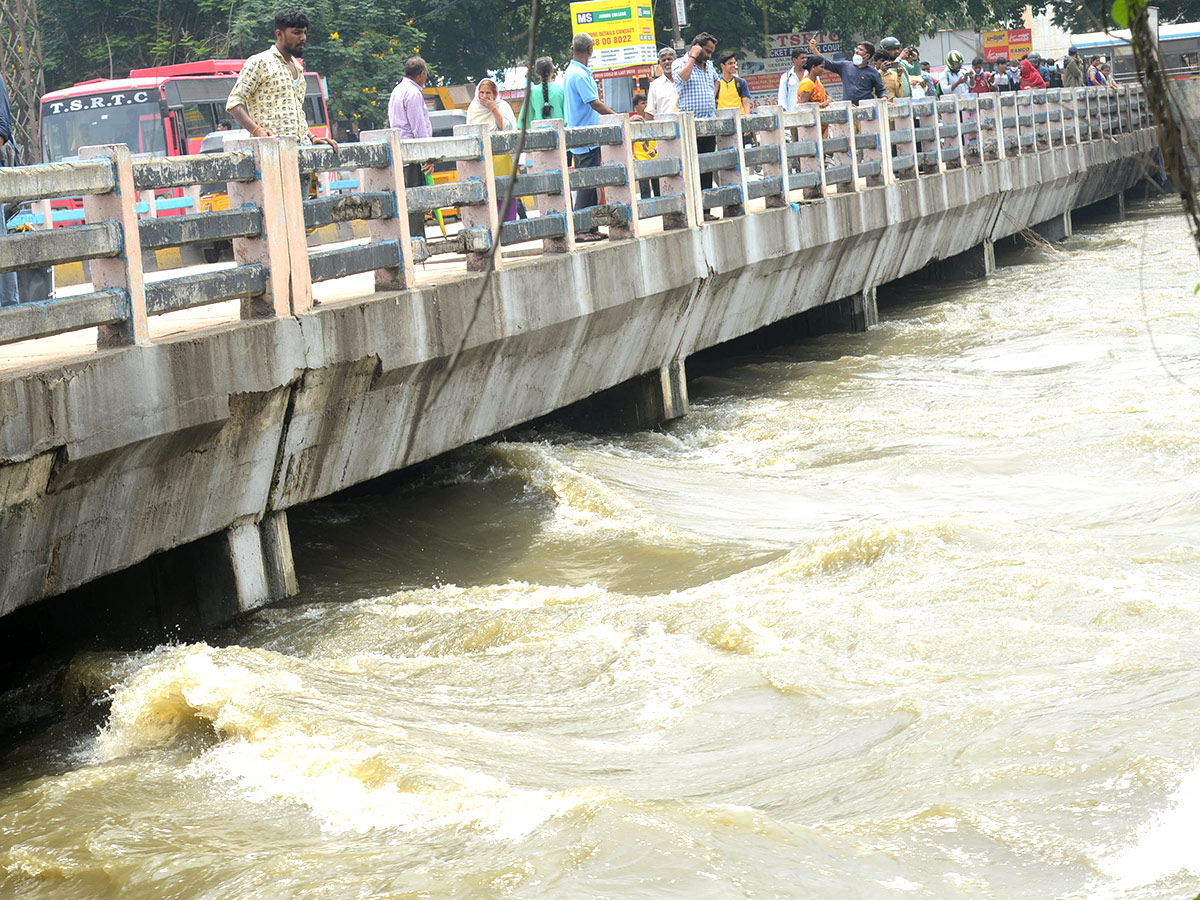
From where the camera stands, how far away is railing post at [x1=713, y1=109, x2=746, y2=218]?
1274cm

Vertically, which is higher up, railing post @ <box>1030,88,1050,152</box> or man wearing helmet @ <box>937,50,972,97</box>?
man wearing helmet @ <box>937,50,972,97</box>

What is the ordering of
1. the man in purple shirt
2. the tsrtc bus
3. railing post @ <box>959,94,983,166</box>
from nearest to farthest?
the man in purple shirt → railing post @ <box>959,94,983,166</box> → the tsrtc bus

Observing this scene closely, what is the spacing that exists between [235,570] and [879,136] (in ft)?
35.3

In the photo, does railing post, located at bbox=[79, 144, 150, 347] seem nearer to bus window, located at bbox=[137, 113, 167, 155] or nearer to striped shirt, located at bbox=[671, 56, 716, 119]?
striped shirt, located at bbox=[671, 56, 716, 119]

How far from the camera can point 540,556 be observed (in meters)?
8.70

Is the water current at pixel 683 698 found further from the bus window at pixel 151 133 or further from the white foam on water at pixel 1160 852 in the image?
the bus window at pixel 151 133

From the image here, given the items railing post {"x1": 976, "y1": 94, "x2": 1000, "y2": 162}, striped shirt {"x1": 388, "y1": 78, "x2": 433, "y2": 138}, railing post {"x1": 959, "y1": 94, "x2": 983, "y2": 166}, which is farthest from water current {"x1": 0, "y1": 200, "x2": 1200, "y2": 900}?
railing post {"x1": 976, "y1": 94, "x2": 1000, "y2": 162}

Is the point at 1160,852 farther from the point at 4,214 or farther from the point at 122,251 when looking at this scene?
the point at 4,214

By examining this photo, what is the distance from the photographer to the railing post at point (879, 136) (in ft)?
53.1

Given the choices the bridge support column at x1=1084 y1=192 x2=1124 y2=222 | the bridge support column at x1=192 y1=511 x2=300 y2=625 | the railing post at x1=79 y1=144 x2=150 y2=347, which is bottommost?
the bridge support column at x1=192 y1=511 x2=300 y2=625

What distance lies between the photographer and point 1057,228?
26.9 meters

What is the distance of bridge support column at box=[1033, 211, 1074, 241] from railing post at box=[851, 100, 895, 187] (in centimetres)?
1076

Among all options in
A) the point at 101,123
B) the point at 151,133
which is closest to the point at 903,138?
the point at 151,133

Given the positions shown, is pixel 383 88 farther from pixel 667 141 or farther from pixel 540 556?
pixel 540 556
